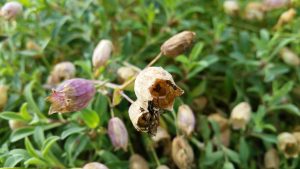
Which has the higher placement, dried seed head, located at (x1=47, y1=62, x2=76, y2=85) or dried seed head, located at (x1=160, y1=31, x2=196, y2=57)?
dried seed head, located at (x1=160, y1=31, x2=196, y2=57)

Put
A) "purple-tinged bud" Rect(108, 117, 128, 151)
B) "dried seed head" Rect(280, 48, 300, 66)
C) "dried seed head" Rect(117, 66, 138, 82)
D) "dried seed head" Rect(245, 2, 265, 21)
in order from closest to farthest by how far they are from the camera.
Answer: "purple-tinged bud" Rect(108, 117, 128, 151)
"dried seed head" Rect(117, 66, 138, 82)
"dried seed head" Rect(280, 48, 300, 66)
"dried seed head" Rect(245, 2, 265, 21)

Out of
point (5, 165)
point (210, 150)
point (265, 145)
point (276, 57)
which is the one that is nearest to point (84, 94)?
point (5, 165)

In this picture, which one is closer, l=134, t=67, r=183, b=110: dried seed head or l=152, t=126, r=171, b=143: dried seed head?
l=134, t=67, r=183, b=110: dried seed head

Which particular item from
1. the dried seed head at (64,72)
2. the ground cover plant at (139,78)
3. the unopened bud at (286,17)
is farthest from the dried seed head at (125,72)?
the unopened bud at (286,17)

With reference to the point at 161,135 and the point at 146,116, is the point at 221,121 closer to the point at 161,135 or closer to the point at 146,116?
the point at 161,135

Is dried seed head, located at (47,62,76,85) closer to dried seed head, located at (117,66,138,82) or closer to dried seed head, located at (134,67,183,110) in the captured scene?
dried seed head, located at (117,66,138,82)

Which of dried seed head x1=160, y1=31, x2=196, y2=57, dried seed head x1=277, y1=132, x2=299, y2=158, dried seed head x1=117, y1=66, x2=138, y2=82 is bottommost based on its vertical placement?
dried seed head x1=277, y1=132, x2=299, y2=158

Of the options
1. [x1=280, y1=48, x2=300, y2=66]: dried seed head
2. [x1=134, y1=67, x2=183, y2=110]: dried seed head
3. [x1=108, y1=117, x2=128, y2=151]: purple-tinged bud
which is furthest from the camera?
[x1=280, y1=48, x2=300, y2=66]: dried seed head

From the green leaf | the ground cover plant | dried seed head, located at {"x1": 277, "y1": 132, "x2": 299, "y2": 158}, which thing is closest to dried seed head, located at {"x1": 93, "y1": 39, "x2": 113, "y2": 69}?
the ground cover plant
